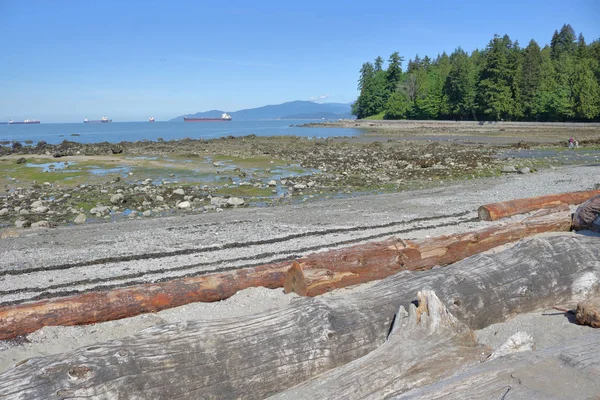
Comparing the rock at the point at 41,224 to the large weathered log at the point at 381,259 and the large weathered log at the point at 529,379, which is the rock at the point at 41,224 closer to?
the large weathered log at the point at 381,259

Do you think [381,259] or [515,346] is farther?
[381,259]

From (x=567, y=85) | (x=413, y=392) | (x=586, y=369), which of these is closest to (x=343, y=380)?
(x=413, y=392)

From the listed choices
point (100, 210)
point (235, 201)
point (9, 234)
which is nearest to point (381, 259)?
point (9, 234)

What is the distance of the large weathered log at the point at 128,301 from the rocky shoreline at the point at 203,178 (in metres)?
10.0

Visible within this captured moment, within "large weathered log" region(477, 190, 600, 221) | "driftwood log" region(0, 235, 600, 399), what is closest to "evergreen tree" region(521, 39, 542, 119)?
"large weathered log" region(477, 190, 600, 221)

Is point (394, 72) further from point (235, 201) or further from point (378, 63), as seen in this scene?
point (235, 201)

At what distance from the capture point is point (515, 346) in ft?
13.6

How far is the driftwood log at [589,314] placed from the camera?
499 centimetres

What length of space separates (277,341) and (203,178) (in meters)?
21.0

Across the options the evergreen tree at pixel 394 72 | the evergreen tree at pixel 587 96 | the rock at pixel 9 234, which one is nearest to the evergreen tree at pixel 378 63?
the evergreen tree at pixel 394 72

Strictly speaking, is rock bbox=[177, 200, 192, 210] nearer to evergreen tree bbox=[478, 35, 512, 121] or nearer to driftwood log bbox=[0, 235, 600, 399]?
driftwood log bbox=[0, 235, 600, 399]

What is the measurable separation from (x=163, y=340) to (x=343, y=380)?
149 cm

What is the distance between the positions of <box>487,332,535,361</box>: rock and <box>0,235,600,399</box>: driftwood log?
0.82 metres

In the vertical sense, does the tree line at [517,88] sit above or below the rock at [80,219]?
above
